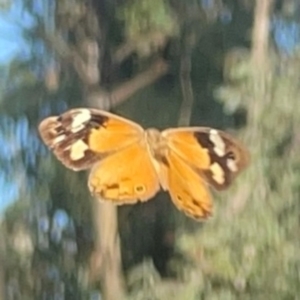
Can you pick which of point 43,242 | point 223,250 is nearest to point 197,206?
point 223,250

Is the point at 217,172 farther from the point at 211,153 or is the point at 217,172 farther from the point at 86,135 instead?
the point at 86,135

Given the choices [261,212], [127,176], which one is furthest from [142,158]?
[261,212]

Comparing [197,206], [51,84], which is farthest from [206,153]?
[51,84]

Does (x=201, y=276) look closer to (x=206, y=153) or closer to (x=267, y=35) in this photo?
(x=206, y=153)

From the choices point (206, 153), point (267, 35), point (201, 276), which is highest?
point (267, 35)

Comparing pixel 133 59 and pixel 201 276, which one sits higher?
pixel 133 59

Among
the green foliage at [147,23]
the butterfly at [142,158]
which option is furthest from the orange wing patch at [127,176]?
the green foliage at [147,23]

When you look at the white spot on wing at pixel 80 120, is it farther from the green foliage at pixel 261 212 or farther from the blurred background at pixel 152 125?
the green foliage at pixel 261 212
